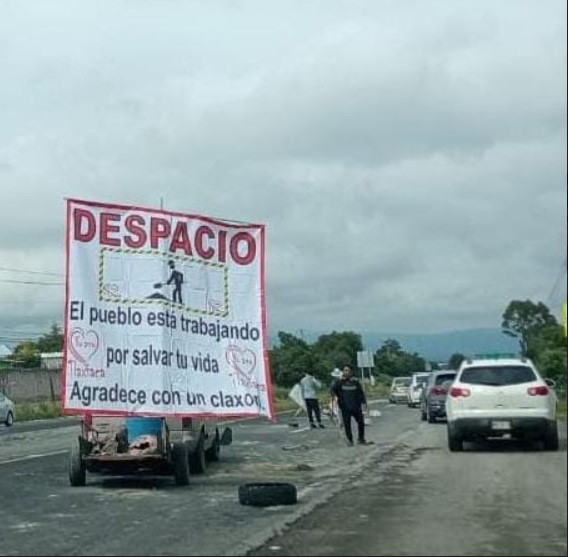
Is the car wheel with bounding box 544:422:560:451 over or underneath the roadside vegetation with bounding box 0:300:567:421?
underneath

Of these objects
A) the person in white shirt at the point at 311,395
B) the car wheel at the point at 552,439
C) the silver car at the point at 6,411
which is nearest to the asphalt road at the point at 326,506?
the car wheel at the point at 552,439

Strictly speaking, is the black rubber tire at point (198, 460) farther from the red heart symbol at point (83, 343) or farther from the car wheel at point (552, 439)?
the car wheel at point (552, 439)

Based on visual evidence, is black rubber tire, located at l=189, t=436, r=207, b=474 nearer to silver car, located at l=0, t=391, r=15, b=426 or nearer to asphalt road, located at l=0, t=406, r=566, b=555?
asphalt road, located at l=0, t=406, r=566, b=555

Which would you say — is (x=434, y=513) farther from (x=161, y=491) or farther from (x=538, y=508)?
(x=161, y=491)

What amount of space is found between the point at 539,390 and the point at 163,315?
16.2 feet

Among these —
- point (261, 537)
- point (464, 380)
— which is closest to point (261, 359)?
point (261, 537)

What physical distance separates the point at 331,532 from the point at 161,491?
5399 mm

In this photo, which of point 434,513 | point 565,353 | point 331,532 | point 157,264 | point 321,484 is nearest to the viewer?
point 565,353

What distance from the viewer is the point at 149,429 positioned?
14.9 metres

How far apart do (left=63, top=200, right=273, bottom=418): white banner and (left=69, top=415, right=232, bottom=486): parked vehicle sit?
11.2ft

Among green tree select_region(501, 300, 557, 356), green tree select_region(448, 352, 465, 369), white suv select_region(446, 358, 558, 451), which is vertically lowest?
white suv select_region(446, 358, 558, 451)

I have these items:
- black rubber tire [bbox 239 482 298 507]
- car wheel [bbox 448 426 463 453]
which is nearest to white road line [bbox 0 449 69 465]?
black rubber tire [bbox 239 482 298 507]

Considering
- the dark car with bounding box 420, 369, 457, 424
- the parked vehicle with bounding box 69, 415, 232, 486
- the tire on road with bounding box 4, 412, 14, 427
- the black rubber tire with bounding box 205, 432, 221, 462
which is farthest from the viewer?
the tire on road with bounding box 4, 412, 14, 427

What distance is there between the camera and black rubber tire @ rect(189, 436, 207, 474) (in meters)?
16.6
